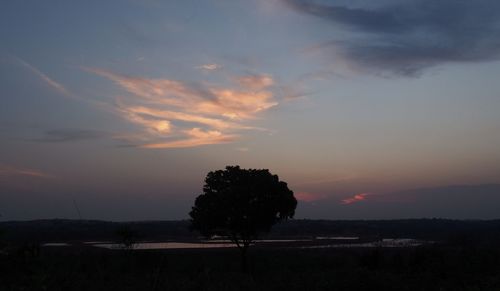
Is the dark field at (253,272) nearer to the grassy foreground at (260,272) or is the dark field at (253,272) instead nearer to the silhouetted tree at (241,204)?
the grassy foreground at (260,272)

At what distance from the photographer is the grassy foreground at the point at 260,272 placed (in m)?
11.2

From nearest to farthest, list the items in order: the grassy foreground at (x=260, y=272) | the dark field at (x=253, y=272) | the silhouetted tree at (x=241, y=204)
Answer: the dark field at (x=253, y=272)
the grassy foreground at (x=260, y=272)
the silhouetted tree at (x=241, y=204)

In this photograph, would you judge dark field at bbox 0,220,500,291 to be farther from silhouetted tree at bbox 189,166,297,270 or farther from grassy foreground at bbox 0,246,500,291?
silhouetted tree at bbox 189,166,297,270

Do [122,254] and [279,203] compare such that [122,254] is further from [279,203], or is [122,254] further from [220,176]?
[279,203]

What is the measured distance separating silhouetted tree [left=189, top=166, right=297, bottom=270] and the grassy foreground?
350 cm

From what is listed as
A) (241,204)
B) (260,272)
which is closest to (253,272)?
(260,272)

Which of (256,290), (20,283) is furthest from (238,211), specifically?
(20,283)

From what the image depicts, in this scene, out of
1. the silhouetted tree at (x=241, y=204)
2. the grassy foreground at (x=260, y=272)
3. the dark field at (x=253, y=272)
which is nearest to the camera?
the dark field at (x=253, y=272)

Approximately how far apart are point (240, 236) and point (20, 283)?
44.5 m

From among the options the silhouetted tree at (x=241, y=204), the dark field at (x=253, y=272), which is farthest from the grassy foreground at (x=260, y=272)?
the silhouetted tree at (x=241, y=204)

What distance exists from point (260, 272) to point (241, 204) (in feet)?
24.9

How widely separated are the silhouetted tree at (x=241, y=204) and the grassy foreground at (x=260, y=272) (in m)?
3.50

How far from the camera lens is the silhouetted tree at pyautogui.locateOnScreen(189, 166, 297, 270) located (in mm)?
47906

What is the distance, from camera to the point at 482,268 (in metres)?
34.6
